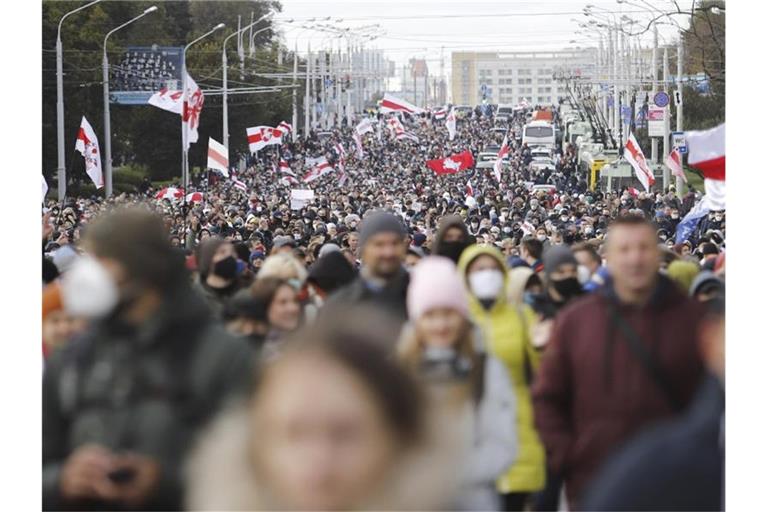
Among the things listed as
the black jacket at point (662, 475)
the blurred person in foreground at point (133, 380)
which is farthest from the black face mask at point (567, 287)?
the black jacket at point (662, 475)

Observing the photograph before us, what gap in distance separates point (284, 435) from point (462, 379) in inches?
83.4

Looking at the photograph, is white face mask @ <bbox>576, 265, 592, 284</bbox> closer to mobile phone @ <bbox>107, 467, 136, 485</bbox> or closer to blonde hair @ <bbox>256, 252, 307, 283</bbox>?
blonde hair @ <bbox>256, 252, 307, 283</bbox>

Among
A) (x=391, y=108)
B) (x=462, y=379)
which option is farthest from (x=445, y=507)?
(x=391, y=108)

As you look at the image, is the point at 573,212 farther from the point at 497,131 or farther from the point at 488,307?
the point at 497,131

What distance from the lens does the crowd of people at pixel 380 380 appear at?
2920 millimetres

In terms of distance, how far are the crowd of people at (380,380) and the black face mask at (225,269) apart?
0.04ft

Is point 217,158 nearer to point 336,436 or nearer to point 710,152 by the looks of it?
point 710,152

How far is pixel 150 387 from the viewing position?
446 centimetres

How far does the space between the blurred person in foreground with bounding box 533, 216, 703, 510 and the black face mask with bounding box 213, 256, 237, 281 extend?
3105 mm

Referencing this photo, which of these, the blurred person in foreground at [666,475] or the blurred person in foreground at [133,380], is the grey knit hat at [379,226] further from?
the blurred person in foreground at [666,475]

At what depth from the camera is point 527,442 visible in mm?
→ 6406

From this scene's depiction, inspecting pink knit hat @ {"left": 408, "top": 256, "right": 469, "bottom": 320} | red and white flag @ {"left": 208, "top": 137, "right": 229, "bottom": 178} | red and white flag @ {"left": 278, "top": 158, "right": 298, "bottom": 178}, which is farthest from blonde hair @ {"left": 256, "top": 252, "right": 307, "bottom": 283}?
red and white flag @ {"left": 278, "top": 158, "right": 298, "bottom": 178}

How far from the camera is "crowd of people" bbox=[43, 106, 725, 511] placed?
2920mm
